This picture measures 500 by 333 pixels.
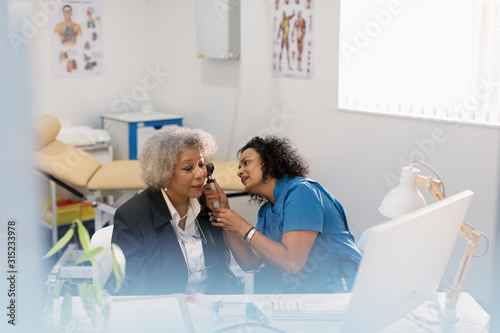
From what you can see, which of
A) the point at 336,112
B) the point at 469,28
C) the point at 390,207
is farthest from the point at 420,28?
the point at 390,207

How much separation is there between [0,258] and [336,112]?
293 cm

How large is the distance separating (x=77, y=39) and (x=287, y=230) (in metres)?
3.42

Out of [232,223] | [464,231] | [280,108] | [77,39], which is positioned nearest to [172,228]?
[232,223]

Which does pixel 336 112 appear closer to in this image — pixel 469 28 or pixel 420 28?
pixel 420 28

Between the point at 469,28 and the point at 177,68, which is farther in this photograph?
the point at 177,68

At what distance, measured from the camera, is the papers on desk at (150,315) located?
1434 mm

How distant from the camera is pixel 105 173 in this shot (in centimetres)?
364

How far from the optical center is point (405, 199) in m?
1.55

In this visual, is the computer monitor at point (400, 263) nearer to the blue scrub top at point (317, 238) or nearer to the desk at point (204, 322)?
the desk at point (204, 322)

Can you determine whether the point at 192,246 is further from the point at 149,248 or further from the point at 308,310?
the point at 308,310

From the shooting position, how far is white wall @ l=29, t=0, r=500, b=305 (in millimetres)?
2980

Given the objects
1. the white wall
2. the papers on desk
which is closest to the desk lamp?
the papers on desk

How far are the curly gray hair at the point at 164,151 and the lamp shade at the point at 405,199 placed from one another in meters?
0.83

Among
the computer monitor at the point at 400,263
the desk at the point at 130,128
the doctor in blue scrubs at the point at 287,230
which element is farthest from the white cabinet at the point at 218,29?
Answer: the computer monitor at the point at 400,263
